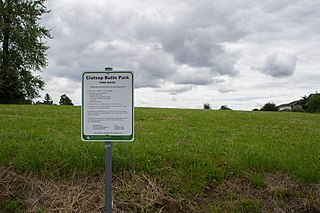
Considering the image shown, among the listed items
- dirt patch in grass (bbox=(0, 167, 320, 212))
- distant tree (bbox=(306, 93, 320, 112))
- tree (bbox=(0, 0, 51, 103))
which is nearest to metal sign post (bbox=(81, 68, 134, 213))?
dirt patch in grass (bbox=(0, 167, 320, 212))

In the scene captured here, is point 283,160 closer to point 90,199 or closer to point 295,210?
point 295,210

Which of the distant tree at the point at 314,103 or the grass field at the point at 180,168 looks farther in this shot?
the distant tree at the point at 314,103

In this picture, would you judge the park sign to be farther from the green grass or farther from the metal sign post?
the green grass

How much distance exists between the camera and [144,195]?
15.2ft

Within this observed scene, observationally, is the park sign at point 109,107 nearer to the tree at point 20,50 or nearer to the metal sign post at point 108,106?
the metal sign post at point 108,106

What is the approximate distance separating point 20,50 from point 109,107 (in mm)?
31766

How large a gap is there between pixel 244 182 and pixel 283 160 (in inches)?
39.4

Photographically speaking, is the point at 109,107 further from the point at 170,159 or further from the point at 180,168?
the point at 170,159

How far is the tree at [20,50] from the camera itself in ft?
99.0

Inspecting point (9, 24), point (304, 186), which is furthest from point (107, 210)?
point (9, 24)

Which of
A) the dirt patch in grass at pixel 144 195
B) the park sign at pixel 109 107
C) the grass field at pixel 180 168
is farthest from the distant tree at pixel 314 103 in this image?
the park sign at pixel 109 107

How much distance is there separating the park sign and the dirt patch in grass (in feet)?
4.60

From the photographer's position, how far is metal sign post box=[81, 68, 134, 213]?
11.6 ft

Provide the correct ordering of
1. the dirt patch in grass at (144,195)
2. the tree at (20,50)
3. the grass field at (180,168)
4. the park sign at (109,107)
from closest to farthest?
1. the park sign at (109,107)
2. the dirt patch in grass at (144,195)
3. the grass field at (180,168)
4. the tree at (20,50)
